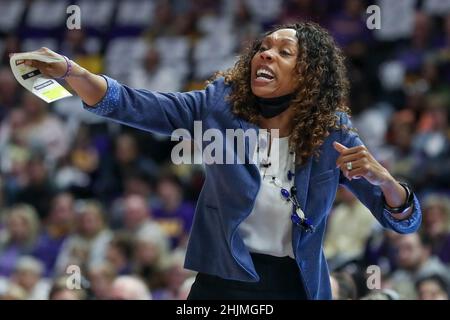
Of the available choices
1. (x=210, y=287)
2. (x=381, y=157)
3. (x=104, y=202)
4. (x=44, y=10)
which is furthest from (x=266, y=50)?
(x=44, y=10)

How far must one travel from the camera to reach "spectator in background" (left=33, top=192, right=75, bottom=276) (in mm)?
7723

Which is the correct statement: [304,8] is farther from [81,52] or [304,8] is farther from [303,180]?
[303,180]

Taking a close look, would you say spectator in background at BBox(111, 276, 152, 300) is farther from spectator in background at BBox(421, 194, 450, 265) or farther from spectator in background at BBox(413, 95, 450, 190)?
spectator in background at BBox(413, 95, 450, 190)

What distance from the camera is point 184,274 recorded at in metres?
6.39

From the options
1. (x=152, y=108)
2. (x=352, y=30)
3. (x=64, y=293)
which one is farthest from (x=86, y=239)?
(x=152, y=108)

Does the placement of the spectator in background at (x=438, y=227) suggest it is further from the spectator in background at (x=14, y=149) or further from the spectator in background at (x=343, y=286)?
the spectator in background at (x=14, y=149)

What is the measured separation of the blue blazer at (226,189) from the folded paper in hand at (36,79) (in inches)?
5.4

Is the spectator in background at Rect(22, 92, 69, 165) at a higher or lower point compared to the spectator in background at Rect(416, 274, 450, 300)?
higher

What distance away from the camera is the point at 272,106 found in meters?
3.55

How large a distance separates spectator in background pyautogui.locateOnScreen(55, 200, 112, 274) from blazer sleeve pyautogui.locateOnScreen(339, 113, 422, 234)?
3.95m

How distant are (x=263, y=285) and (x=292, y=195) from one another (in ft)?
0.97

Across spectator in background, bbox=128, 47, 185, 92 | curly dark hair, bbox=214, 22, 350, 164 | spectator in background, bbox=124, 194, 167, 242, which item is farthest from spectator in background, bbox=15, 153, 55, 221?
curly dark hair, bbox=214, 22, 350, 164

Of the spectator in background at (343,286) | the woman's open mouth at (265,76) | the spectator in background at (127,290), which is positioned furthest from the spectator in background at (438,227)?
the woman's open mouth at (265,76)

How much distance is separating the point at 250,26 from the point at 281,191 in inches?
233
